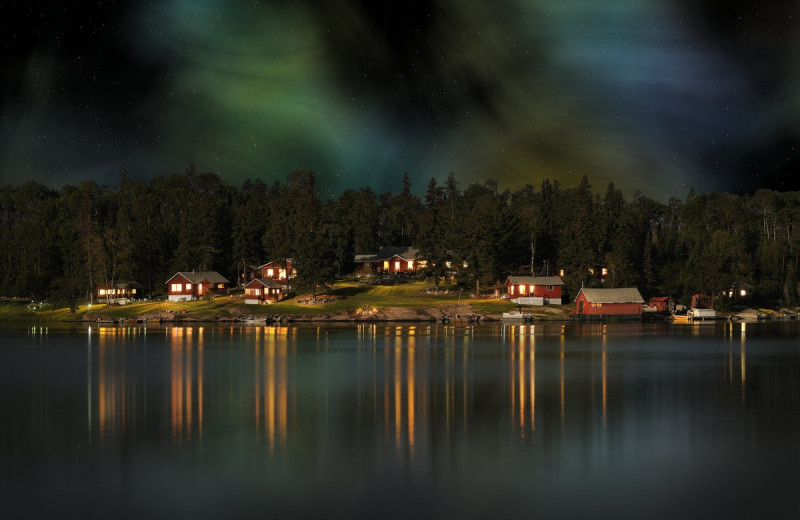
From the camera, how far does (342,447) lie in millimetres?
30297

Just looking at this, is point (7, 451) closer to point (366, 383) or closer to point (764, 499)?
point (366, 383)

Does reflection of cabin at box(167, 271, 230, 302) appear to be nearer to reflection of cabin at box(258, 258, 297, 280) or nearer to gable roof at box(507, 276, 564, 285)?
reflection of cabin at box(258, 258, 297, 280)

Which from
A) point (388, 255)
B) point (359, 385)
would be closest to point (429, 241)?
point (388, 255)

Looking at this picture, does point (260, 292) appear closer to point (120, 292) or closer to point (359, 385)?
point (120, 292)

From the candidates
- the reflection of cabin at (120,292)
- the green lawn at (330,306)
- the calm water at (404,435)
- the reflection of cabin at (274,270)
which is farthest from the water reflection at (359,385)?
the reflection of cabin at (274,270)

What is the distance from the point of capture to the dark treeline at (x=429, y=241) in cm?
12800

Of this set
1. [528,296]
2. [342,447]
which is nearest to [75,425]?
[342,447]

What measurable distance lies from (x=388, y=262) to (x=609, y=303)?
188ft

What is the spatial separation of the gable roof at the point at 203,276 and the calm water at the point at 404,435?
70611 millimetres

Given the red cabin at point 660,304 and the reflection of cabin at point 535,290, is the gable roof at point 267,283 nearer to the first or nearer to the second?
the reflection of cabin at point 535,290

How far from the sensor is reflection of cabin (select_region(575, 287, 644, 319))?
4675 inches

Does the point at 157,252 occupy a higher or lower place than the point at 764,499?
higher

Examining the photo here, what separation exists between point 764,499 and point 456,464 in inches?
369

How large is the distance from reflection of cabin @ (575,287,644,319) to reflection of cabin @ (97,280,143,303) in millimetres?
73550
